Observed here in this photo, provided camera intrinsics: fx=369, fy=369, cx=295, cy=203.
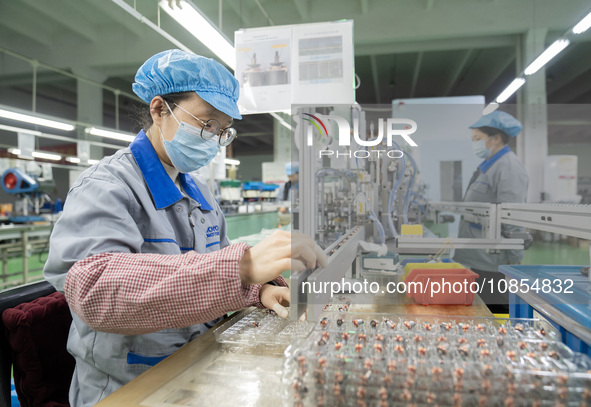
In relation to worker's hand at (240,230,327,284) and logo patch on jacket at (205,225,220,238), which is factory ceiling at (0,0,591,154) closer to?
logo patch on jacket at (205,225,220,238)

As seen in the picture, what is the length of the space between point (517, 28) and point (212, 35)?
5136 mm

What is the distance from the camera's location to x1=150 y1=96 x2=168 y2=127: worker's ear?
1.33m

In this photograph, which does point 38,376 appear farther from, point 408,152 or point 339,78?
point 339,78

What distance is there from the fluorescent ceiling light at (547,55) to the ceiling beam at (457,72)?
145cm

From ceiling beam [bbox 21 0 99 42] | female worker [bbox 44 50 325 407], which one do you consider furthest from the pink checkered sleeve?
ceiling beam [bbox 21 0 99 42]

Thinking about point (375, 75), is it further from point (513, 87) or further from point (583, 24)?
point (583, 24)

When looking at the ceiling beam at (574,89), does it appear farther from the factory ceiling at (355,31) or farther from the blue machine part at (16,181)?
the blue machine part at (16,181)

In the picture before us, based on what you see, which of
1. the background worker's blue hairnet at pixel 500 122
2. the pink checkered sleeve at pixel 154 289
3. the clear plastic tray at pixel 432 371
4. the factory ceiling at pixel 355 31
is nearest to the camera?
the clear plastic tray at pixel 432 371

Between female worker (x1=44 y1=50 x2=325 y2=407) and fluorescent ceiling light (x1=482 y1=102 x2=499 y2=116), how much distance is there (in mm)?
1513

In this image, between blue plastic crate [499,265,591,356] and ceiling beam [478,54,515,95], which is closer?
blue plastic crate [499,265,591,356]

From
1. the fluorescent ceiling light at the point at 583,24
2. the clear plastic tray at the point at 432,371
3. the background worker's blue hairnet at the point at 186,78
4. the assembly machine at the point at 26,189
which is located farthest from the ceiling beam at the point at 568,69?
the assembly machine at the point at 26,189

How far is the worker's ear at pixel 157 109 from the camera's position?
4.37 ft

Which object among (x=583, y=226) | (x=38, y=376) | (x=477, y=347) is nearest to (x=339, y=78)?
(x=583, y=226)

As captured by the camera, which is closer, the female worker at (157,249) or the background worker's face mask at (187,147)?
the female worker at (157,249)
